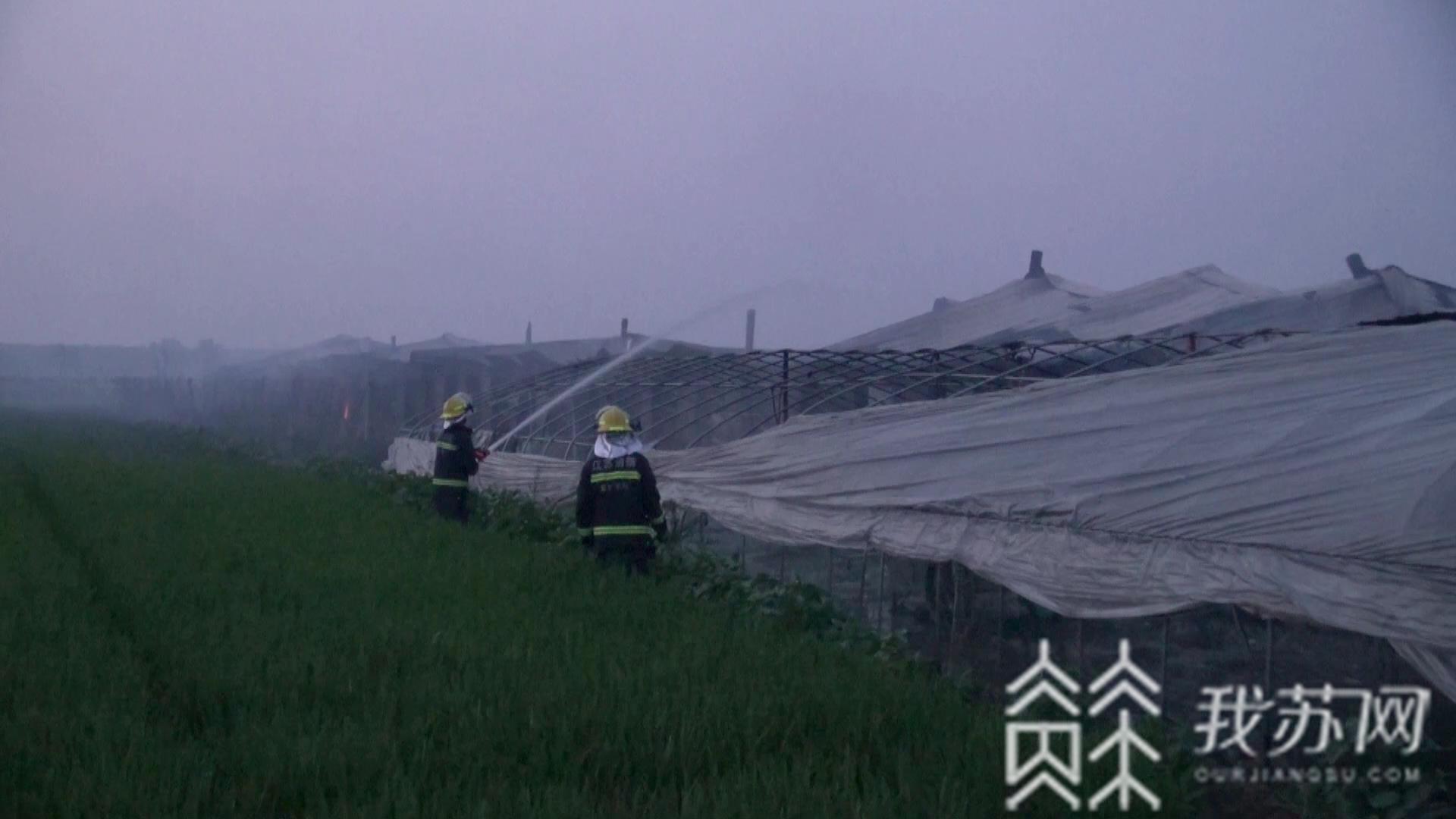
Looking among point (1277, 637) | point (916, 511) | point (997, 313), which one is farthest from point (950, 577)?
point (997, 313)

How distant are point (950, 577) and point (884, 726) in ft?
10.4

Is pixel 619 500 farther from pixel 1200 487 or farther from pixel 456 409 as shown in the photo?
pixel 1200 487

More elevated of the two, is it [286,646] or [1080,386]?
[1080,386]

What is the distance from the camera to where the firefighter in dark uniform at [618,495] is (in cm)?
916

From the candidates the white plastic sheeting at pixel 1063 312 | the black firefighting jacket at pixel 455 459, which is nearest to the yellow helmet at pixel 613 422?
the black firefighting jacket at pixel 455 459

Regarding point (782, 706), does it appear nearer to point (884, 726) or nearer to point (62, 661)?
point (884, 726)

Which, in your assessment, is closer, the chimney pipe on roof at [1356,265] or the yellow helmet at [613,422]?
the yellow helmet at [613,422]

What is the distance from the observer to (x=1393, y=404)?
20.7ft

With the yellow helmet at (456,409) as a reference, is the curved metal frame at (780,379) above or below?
above

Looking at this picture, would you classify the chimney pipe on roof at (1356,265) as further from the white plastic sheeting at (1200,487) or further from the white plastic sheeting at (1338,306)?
the white plastic sheeting at (1200,487)

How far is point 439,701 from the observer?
5.88 m

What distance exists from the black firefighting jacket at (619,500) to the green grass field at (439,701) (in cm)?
41

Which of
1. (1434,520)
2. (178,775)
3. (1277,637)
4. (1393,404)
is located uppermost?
(1393,404)

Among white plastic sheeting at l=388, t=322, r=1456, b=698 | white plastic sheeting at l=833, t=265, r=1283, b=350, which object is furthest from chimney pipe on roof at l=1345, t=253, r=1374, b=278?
white plastic sheeting at l=388, t=322, r=1456, b=698
